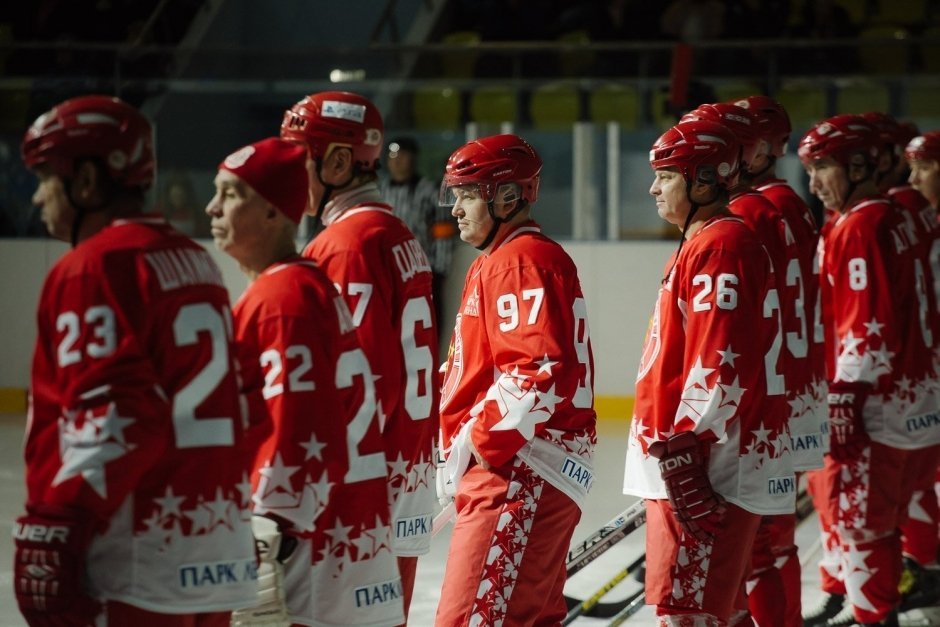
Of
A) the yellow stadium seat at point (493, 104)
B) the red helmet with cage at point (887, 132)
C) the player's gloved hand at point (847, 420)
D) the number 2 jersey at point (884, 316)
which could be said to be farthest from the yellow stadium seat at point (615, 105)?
the player's gloved hand at point (847, 420)

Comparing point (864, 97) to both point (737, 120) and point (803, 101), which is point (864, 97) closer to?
point (803, 101)

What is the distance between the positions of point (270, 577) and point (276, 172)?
0.76m

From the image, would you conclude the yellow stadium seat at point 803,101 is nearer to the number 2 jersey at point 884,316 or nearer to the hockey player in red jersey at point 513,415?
the number 2 jersey at point 884,316

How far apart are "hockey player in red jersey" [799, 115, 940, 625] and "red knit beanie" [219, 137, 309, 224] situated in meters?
2.69

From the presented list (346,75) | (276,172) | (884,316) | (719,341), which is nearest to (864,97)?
(346,75)

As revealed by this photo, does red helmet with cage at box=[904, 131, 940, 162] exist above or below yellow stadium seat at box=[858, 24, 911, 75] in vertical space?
below

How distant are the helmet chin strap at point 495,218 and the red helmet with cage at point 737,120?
62 centimetres

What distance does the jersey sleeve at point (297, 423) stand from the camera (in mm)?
2559

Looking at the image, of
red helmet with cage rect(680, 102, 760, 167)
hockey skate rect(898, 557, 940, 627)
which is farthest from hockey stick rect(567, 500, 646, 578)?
hockey skate rect(898, 557, 940, 627)

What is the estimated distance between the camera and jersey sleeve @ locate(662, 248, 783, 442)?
11.8 feet

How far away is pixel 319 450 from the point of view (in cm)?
258

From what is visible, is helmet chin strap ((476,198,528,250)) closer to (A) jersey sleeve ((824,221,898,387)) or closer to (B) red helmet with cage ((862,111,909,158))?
(A) jersey sleeve ((824,221,898,387))

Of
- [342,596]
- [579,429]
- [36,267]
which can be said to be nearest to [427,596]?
[579,429]

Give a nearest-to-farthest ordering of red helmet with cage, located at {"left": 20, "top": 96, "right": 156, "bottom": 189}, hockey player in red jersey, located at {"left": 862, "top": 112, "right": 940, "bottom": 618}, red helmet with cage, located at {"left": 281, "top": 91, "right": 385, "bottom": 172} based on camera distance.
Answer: red helmet with cage, located at {"left": 20, "top": 96, "right": 156, "bottom": 189} → red helmet with cage, located at {"left": 281, "top": 91, "right": 385, "bottom": 172} → hockey player in red jersey, located at {"left": 862, "top": 112, "right": 940, "bottom": 618}
